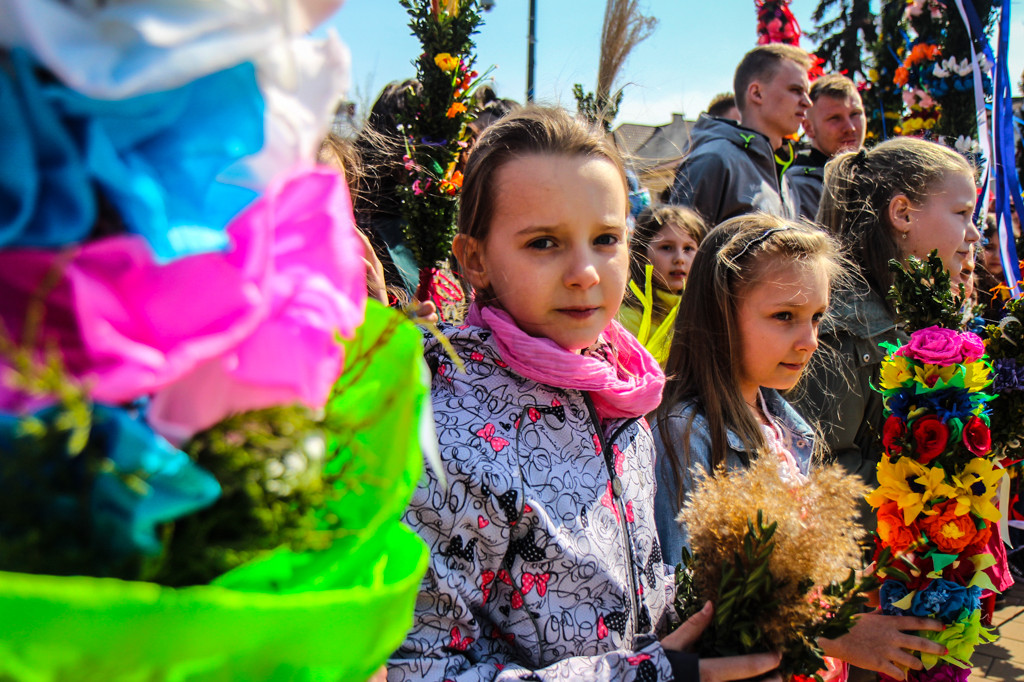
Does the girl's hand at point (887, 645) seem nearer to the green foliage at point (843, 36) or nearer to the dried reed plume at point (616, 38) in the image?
the dried reed plume at point (616, 38)

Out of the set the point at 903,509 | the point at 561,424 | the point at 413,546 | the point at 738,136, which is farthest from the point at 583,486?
the point at 738,136

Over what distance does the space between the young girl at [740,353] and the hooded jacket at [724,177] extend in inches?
48.5

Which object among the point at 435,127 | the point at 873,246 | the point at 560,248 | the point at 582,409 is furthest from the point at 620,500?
the point at 873,246

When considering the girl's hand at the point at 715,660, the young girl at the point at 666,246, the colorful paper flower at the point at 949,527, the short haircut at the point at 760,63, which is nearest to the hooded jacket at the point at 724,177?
the young girl at the point at 666,246

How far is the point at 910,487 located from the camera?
2.19 m

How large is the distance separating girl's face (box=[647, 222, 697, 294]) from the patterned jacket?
7.27 feet

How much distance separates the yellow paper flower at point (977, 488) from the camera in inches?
83.8

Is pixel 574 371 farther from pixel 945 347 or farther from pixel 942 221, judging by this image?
pixel 942 221

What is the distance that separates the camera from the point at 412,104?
2.71 meters

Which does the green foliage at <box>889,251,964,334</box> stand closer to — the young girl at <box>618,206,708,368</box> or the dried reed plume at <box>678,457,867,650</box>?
the dried reed plume at <box>678,457,867,650</box>

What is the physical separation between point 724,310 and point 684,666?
1.39m

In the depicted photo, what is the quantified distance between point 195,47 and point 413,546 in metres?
0.43

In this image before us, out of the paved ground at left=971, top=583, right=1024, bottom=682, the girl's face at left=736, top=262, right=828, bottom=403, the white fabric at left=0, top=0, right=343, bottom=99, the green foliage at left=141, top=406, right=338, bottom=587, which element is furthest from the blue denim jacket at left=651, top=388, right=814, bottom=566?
the paved ground at left=971, top=583, right=1024, bottom=682

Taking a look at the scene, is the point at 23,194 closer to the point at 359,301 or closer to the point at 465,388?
the point at 359,301
